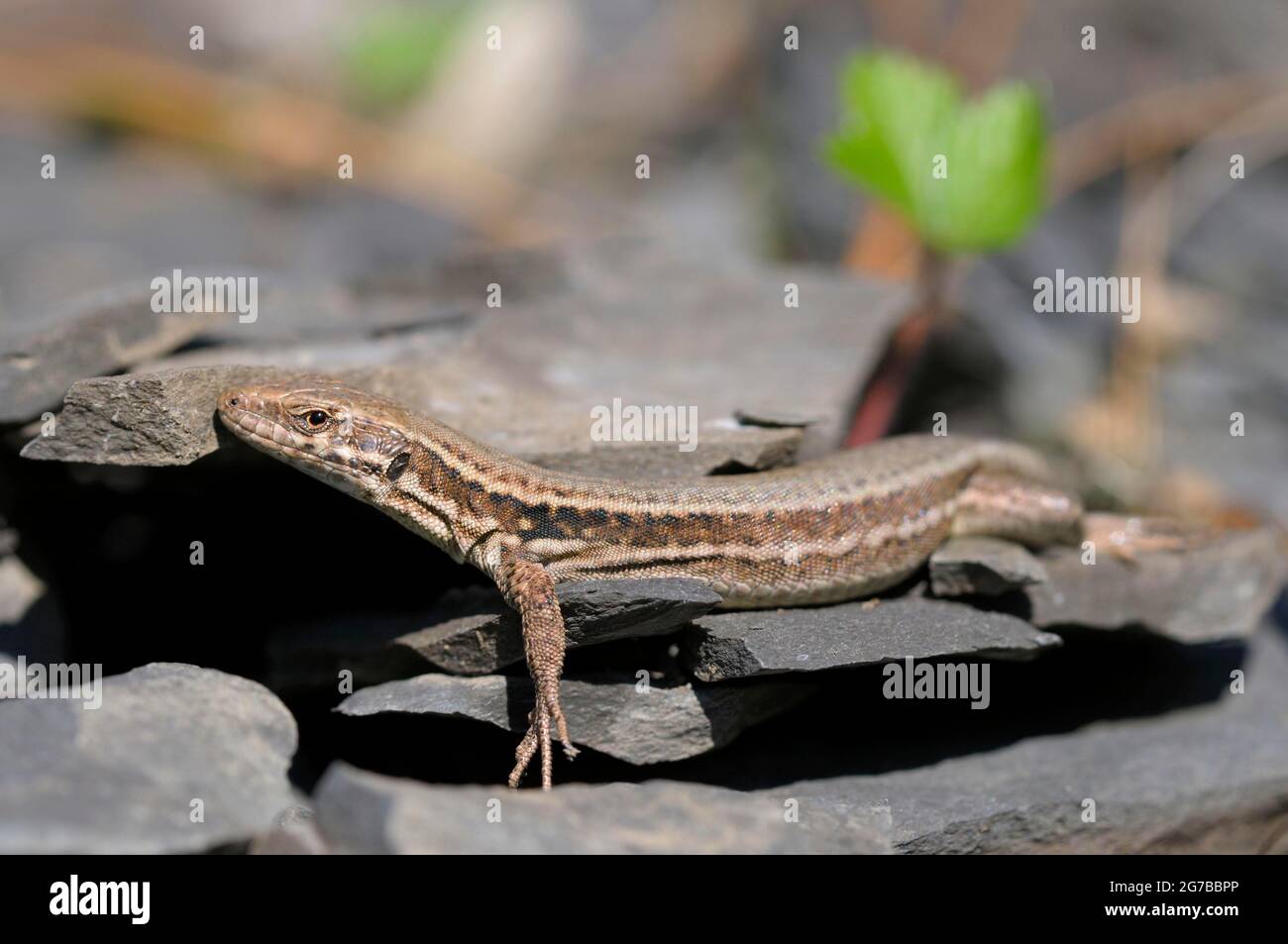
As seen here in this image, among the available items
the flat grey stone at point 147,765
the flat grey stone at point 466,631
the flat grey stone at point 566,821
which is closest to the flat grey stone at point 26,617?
the flat grey stone at point 466,631

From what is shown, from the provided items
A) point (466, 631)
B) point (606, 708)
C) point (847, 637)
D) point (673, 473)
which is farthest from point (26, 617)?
point (847, 637)

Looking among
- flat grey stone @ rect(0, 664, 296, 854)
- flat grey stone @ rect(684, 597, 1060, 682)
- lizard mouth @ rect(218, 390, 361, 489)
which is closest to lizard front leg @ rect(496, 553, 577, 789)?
flat grey stone @ rect(684, 597, 1060, 682)

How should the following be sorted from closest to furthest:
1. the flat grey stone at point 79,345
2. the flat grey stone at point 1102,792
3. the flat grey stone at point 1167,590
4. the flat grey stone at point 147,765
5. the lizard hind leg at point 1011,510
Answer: the flat grey stone at point 147,765 → the flat grey stone at point 1102,792 → the flat grey stone at point 79,345 → the flat grey stone at point 1167,590 → the lizard hind leg at point 1011,510

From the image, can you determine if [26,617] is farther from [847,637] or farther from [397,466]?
[847,637]

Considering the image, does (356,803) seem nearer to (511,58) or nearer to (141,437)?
(141,437)

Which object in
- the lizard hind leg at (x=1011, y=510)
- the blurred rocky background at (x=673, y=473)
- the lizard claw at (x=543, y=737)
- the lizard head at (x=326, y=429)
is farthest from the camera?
the lizard hind leg at (x=1011, y=510)

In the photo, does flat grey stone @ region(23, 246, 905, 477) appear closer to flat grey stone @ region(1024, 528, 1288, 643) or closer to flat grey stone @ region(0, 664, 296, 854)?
flat grey stone @ region(0, 664, 296, 854)

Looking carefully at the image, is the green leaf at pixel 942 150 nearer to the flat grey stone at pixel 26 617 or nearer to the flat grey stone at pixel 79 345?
the flat grey stone at pixel 79 345
